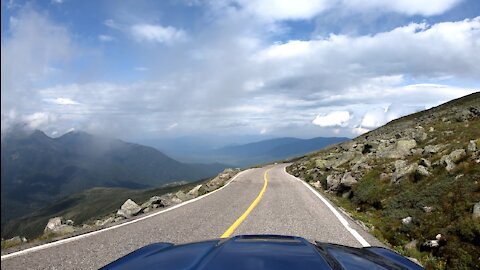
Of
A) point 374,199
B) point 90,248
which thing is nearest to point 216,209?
point 90,248

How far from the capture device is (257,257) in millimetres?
2891

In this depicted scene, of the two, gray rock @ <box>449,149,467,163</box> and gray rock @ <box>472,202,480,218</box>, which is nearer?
gray rock @ <box>472,202,480,218</box>

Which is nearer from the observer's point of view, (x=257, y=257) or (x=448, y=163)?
(x=257, y=257)

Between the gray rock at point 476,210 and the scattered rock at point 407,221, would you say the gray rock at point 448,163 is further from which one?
the gray rock at point 476,210

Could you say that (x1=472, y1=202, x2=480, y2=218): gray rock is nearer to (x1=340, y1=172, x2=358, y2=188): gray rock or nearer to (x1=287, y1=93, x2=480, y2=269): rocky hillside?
(x1=287, y1=93, x2=480, y2=269): rocky hillside

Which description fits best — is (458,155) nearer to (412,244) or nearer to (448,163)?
(448,163)

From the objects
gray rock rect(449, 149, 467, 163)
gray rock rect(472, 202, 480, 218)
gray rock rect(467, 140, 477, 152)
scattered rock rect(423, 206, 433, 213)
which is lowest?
scattered rock rect(423, 206, 433, 213)

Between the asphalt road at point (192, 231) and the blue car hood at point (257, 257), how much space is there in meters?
3.94

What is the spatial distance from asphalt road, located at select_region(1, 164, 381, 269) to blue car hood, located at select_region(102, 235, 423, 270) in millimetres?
3941

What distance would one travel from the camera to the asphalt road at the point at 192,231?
7.07 meters

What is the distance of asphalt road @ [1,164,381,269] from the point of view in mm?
7068

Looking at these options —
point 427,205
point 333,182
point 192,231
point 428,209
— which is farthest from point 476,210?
point 333,182

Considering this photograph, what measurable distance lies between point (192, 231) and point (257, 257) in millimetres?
7074

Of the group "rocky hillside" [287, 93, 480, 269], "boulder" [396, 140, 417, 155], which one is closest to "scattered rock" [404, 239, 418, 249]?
"rocky hillside" [287, 93, 480, 269]
